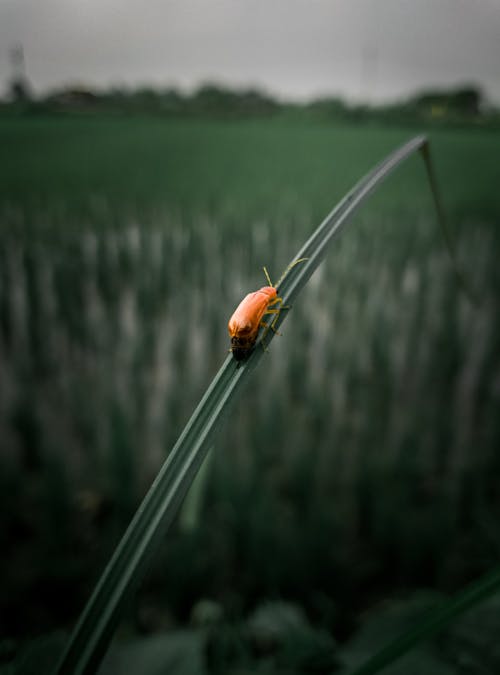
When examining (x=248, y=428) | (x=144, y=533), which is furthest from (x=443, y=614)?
(x=248, y=428)

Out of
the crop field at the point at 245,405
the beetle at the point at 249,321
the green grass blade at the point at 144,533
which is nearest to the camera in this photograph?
the green grass blade at the point at 144,533

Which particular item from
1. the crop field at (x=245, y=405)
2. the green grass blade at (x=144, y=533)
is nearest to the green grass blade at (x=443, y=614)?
the green grass blade at (x=144, y=533)

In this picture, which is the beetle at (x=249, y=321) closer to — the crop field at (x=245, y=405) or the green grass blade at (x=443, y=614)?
the green grass blade at (x=443, y=614)

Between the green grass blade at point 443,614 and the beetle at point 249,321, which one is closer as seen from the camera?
the green grass blade at point 443,614

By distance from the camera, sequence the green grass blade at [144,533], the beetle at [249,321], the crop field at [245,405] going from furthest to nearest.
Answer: the crop field at [245,405] → the beetle at [249,321] → the green grass blade at [144,533]

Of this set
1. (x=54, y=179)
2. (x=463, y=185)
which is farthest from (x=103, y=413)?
(x=463, y=185)

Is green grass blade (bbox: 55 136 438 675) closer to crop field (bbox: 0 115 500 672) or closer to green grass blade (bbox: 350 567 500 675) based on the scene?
green grass blade (bbox: 350 567 500 675)

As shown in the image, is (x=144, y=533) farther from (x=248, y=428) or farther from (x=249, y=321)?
(x=248, y=428)
